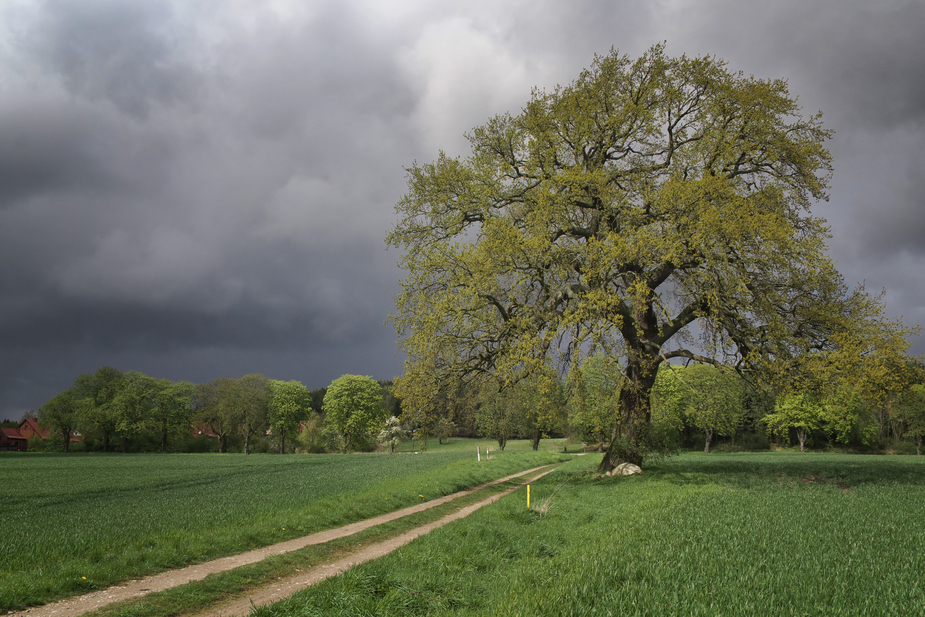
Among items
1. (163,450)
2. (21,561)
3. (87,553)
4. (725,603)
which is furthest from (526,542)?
(163,450)

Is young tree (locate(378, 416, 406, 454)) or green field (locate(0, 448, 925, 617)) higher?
green field (locate(0, 448, 925, 617))

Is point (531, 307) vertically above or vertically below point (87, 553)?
above

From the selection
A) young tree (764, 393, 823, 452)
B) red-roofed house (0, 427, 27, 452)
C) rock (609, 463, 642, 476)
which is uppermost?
rock (609, 463, 642, 476)

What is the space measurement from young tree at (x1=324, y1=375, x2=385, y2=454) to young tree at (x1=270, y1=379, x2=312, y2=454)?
666 centimetres

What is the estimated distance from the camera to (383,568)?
314 inches

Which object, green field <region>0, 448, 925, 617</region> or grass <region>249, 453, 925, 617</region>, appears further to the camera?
green field <region>0, 448, 925, 617</region>

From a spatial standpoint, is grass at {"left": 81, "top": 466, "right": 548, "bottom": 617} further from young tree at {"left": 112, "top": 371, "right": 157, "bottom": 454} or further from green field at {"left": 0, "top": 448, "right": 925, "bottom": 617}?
young tree at {"left": 112, "top": 371, "right": 157, "bottom": 454}

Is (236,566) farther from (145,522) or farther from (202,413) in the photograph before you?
(202,413)

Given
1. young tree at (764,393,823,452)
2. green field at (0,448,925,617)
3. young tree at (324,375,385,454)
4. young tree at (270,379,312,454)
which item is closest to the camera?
green field at (0,448,925,617)

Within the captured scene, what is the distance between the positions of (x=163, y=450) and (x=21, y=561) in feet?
280

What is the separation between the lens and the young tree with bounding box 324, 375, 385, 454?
74688 millimetres

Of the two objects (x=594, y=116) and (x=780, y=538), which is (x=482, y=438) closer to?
(x=594, y=116)

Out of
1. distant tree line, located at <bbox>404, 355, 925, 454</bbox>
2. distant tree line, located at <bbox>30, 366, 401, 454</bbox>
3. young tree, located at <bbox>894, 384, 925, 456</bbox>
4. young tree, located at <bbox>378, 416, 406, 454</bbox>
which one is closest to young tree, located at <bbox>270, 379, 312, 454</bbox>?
distant tree line, located at <bbox>30, 366, 401, 454</bbox>

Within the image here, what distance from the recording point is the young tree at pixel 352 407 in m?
74.7
